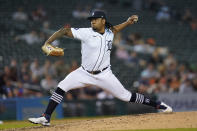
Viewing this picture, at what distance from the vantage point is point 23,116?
14461 mm

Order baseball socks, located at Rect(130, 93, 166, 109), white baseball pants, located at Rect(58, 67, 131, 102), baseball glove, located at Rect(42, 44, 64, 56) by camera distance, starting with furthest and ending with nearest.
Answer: baseball socks, located at Rect(130, 93, 166, 109) → white baseball pants, located at Rect(58, 67, 131, 102) → baseball glove, located at Rect(42, 44, 64, 56)

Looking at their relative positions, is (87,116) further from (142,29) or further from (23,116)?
(142,29)

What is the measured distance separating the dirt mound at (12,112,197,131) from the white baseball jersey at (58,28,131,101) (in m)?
0.61

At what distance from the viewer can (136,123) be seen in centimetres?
923

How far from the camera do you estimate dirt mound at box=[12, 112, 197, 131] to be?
8853mm

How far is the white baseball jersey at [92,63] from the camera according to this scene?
28.9 feet

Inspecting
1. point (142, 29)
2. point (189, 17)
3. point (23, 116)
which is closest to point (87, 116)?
point (23, 116)

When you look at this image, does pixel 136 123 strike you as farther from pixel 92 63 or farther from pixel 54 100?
pixel 54 100

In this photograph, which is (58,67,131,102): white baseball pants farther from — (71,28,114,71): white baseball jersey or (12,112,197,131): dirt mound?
(12,112,197,131): dirt mound

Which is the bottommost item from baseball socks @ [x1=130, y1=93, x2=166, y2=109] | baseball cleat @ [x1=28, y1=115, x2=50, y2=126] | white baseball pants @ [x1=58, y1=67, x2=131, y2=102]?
baseball cleat @ [x1=28, y1=115, x2=50, y2=126]

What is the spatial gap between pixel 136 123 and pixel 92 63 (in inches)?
53.0

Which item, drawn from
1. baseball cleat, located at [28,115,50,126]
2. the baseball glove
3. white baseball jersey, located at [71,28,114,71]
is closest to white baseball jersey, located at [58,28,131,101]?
white baseball jersey, located at [71,28,114,71]

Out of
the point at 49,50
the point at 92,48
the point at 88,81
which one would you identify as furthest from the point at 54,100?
the point at 92,48

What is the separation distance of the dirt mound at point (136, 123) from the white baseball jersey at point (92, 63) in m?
0.61
